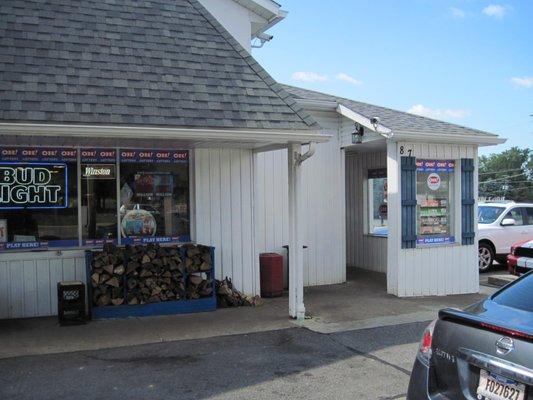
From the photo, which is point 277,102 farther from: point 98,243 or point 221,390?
point 221,390

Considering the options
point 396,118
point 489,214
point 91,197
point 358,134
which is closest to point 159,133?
point 91,197

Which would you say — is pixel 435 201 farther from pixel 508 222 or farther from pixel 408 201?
pixel 508 222

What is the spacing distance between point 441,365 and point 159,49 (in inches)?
251

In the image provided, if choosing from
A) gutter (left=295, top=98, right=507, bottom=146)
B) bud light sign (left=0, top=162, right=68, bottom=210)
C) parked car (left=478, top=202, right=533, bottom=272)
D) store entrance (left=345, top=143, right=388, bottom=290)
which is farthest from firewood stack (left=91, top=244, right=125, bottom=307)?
parked car (left=478, top=202, right=533, bottom=272)

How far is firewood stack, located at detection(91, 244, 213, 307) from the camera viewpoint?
26.2 feet

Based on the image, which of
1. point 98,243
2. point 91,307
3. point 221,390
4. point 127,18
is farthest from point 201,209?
→ point 221,390

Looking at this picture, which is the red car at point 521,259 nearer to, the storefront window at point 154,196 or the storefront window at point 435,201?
the storefront window at point 435,201

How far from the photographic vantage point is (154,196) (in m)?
9.05

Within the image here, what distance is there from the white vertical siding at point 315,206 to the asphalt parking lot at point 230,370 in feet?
12.1

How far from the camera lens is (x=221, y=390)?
17.2 feet

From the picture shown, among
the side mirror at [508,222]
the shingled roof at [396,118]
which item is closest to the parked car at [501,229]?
the side mirror at [508,222]

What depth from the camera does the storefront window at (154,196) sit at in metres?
8.87

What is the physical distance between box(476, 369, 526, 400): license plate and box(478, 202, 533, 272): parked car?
11.5 meters

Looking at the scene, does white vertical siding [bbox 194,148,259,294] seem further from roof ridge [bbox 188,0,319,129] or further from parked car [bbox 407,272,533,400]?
parked car [bbox 407,272,533,400]
